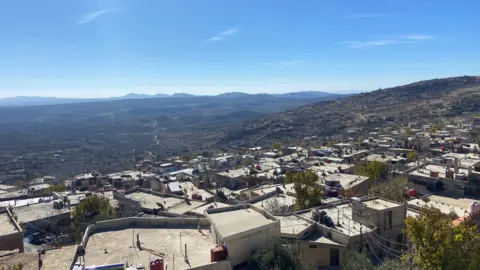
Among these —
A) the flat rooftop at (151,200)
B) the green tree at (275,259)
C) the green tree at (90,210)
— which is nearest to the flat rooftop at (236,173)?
the flat rooftop at (151,200)

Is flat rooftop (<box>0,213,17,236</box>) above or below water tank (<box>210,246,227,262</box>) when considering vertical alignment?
below

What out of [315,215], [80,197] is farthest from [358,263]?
[80,197]

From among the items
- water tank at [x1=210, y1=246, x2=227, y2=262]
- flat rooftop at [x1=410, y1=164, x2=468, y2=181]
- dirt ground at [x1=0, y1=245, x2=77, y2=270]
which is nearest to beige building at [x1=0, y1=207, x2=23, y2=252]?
dirt ground at [x1=0, y1=245, x2=77, y2=270]

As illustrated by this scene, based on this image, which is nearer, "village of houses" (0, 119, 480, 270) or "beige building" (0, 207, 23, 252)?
"village of houses" (0, 119, 480, 270)


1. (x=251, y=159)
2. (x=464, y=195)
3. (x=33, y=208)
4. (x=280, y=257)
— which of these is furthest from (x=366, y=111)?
(x=280, y=257)

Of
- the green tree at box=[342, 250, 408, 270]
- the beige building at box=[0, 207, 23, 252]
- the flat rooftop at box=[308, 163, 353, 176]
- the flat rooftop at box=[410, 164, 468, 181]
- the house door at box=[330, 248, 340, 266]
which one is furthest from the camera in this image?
the flat rooftop at box=[308, 163, 353, 176]

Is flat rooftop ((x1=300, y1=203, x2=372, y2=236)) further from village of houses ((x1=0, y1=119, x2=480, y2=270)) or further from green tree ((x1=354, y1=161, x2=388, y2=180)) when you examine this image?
green tree ((x1=354, y1=161, x2=388, y2=180))

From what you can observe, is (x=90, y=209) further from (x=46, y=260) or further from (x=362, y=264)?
(x=362, y=264)
